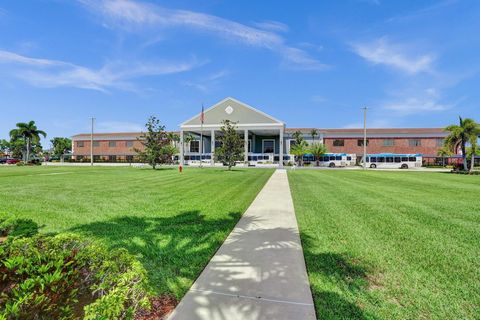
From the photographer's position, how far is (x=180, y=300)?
11.0 ft

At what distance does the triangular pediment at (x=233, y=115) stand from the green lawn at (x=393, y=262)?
168ft

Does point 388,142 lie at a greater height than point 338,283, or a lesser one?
greater

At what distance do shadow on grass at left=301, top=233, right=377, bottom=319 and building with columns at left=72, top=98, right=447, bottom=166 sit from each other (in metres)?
46.9

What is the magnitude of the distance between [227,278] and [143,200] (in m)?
7.61

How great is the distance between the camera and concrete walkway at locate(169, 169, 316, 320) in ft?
10.1

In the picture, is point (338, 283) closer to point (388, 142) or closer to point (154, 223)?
point (154, 223)

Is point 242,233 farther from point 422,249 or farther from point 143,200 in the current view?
point 143,200

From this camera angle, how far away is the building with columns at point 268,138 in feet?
194

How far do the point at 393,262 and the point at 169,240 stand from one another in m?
4.55

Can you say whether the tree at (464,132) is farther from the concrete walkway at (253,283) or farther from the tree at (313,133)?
the concrete walkway at (253,283)

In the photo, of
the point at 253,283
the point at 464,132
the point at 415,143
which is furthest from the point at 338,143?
the point at 253,283

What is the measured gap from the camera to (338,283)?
12.7 feet

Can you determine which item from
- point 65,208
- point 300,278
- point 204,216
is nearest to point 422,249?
point 300,278

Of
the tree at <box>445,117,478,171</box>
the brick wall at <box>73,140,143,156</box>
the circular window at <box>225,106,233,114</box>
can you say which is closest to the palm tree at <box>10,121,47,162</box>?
the brick wall at <box>73,140,143,156</box>
